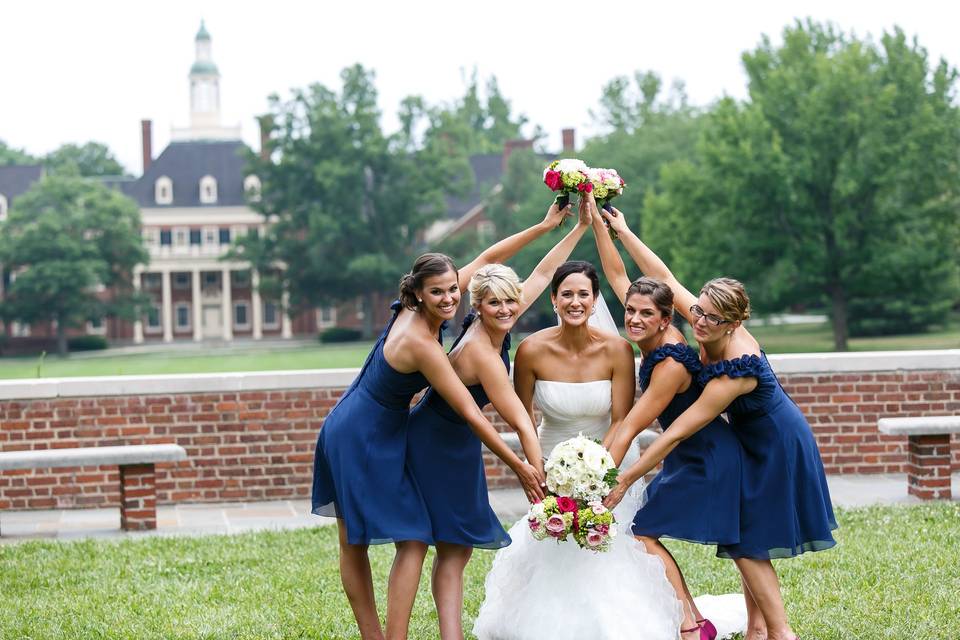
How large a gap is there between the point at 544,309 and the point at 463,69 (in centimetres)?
5225

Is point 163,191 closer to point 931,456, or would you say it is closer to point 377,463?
point 931,456

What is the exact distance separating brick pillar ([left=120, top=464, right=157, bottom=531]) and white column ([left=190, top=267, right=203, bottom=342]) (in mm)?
68690

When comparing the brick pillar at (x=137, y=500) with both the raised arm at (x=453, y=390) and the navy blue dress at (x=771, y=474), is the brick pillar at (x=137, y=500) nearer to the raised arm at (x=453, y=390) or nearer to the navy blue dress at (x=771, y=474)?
the raised arm at (x=453, y=390)

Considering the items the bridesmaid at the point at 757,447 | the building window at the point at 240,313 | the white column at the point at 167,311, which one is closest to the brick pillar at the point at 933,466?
the bridesmaid at the point at 757,447

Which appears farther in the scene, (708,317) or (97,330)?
(97,330)

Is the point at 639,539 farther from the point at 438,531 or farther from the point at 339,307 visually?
the point at 339,307

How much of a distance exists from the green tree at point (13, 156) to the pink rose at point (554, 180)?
99.7m

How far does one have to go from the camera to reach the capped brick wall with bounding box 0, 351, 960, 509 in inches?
413

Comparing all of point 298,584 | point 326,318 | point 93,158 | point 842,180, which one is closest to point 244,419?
point 298,584

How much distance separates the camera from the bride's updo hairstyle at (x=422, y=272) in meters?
5.14

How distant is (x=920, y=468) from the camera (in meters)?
9.77

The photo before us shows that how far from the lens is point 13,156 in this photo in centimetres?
10012

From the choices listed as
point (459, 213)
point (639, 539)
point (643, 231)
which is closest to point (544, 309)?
point (643, 231)

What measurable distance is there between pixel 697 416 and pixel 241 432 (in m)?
6.33
